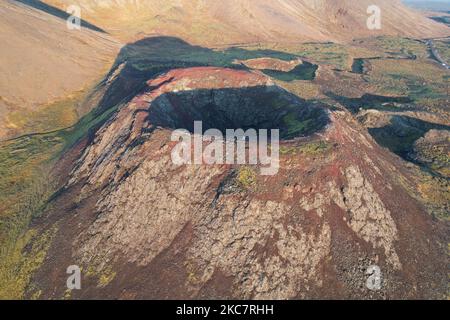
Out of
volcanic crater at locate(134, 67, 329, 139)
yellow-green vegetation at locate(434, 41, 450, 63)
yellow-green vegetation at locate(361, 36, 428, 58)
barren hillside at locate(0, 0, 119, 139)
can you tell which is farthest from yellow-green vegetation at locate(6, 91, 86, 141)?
yellow-green vegetation at locate(434, 41, 450, 63)

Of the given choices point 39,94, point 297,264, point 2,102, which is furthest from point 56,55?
point 297,264

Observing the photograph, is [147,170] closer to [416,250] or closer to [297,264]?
[297,264]

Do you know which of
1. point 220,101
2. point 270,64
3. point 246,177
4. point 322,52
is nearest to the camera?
point 246,177

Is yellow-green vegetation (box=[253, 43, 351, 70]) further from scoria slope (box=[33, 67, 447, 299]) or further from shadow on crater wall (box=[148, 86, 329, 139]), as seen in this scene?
A: scoria slope (box=[33, 67, 447, 299])

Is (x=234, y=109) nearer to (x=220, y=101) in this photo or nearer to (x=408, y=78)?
(x=220, y=101)

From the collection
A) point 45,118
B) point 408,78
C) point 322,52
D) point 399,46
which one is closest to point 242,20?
point 322,52
